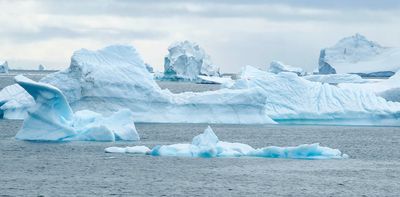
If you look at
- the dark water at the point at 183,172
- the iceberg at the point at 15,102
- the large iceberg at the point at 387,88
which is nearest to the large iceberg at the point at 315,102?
the large iceberg at the point at 387,88

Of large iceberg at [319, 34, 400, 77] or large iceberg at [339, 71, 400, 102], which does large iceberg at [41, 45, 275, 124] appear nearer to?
large iceberg at [339, 71, 400, 102]

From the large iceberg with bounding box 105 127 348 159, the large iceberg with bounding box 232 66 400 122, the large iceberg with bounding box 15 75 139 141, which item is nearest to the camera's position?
the large iceberg with bounding box 105 127 348 159

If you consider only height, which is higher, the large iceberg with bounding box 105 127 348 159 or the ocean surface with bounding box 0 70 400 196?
the large iceberg with bounding box 105 127 348 159

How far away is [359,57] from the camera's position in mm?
67625

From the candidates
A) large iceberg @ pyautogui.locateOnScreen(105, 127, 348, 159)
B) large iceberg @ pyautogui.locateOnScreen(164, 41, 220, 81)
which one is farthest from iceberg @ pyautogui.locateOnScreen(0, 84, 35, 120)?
large iceberg @ pyautogui.locateOnScreen(164, 41, 220, 81)

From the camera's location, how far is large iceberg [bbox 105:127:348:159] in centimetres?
2157

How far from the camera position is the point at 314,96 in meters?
32.0

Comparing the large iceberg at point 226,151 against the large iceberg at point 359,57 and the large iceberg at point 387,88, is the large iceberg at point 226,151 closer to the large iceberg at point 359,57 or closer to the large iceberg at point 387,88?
the large iceberg at point 387,88

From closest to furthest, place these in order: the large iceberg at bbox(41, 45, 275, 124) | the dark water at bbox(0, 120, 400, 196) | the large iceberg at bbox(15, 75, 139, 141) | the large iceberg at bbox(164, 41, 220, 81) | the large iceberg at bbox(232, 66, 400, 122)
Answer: the dark water at bbox(0, 120, 400, 196) < the large iceberg at bbox(15, 75, 139, 141) < the large iceberg at bbox(41, 45, 275, 124) < the large iceberg at bbox(232, 66, 400, 122) < the large iceberg at bbox(164, 41, 220, 81)

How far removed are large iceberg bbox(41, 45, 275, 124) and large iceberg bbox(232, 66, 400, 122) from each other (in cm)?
130

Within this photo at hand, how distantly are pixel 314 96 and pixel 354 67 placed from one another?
117 ft

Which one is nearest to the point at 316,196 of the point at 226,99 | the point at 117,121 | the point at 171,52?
the point at 117,121

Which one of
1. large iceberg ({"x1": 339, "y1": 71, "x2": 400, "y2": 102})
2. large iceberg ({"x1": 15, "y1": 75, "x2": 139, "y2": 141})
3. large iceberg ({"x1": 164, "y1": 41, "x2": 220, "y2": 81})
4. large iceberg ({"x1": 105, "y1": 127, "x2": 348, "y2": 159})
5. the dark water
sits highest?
large iceberg ({"x1": 164, "y1": 41, "x2": 220, "y2": 81})

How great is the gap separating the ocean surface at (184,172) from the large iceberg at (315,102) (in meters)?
4.83
